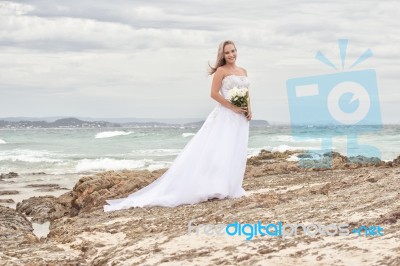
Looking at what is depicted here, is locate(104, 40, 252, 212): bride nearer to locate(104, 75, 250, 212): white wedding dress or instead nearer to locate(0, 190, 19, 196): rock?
locate(104, 75, 250, 212): white wedding dress

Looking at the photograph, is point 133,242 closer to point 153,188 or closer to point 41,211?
point 153,188

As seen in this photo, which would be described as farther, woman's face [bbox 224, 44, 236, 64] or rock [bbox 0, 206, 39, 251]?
woman's face [bbox 224, 44, 236, 64]

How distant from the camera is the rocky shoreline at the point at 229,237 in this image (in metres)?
5.63

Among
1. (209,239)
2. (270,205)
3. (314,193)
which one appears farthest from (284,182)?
(209,239)

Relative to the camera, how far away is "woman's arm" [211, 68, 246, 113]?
8.23 m

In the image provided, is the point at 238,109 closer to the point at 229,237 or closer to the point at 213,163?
the point at 213,163

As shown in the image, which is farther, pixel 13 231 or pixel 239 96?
pixel 13 231

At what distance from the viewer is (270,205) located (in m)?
7.57

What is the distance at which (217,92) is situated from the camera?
325 inches

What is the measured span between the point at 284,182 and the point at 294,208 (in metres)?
2.99

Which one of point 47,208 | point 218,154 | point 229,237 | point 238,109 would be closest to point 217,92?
point 238,109

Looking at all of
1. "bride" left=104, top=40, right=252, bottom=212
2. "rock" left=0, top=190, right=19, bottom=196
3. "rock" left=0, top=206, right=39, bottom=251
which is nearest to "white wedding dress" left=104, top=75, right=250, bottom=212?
"bride" left=104, top=40, right=252, bottom=212

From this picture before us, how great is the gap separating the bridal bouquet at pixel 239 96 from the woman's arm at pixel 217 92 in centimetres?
5

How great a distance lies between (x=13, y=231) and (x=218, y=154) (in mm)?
3069
